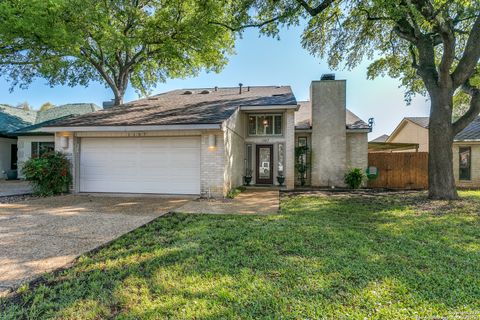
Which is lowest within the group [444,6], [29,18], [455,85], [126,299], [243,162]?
[126,299]

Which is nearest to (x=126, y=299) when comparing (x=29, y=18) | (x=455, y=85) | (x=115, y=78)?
(x=455, y=85)

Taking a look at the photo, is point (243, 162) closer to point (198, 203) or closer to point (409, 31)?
point (198, 203)

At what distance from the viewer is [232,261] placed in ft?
12.0

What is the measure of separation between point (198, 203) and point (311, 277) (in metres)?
5.76

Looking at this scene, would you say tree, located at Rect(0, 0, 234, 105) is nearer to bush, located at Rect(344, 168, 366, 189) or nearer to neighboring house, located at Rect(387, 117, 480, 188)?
bush, located at Rect(344, 168, 366, 189)

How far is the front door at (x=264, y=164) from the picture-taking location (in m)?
13.6

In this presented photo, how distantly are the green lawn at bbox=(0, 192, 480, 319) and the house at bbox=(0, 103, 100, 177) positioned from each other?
574 inches

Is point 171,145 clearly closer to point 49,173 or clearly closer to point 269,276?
point 49,173

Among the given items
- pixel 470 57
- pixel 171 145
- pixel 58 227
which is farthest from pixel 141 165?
pixel 470 57

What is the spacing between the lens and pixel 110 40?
1305cm

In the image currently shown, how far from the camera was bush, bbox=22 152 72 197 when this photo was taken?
371 inches

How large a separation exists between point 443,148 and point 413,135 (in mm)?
13636

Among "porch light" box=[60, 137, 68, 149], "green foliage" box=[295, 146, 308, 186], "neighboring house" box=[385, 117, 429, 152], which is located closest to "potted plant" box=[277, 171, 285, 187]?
"green foliage" box=[295, 146, 308, 186]

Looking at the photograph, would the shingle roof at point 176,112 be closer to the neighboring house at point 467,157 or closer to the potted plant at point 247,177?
the potted plant at point 247,177
